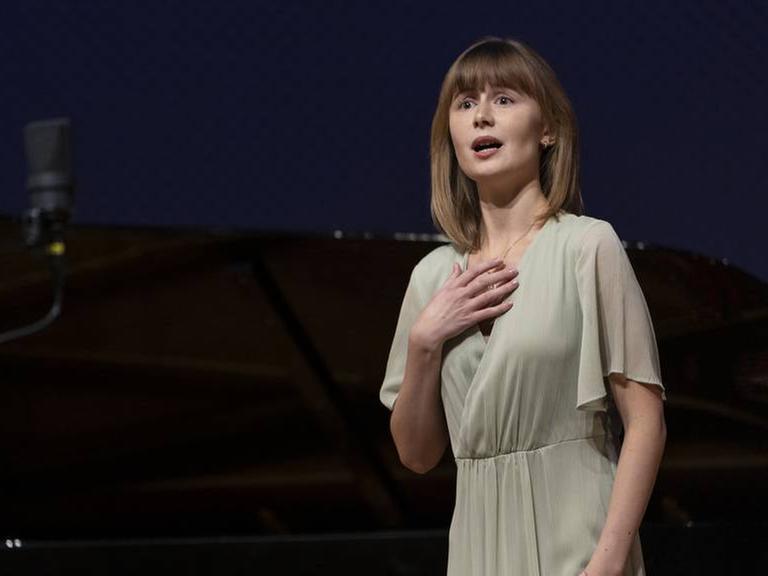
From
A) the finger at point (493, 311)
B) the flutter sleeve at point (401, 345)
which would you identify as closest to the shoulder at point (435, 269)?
the flutter sleeve at point (401, 345)

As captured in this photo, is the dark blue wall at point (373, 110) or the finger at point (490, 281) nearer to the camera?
the finger at point (490, 281)

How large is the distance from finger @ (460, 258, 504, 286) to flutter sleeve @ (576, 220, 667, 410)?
0.29 ft

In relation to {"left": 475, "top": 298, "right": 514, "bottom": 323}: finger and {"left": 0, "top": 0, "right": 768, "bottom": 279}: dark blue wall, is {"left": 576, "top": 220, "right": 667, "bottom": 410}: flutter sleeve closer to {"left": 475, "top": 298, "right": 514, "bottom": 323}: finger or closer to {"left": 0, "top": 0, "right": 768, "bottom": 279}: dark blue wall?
{"left": 475, "top": 298, "right": 514, "bottom": 323}: finger

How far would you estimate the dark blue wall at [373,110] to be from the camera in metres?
3.04

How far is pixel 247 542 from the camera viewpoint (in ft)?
8.42

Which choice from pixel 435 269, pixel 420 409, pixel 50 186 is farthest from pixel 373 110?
pixel 420 409

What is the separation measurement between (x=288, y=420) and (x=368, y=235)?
1.60ft

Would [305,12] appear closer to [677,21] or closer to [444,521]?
[677,21]

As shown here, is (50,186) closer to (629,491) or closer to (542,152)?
(542,152)

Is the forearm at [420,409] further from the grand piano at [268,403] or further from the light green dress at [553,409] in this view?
the grand piano at [268,403]

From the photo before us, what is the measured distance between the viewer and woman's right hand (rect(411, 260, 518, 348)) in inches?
51.4

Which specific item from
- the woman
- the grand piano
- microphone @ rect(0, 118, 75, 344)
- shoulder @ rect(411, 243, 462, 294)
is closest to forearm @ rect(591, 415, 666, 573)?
the woman

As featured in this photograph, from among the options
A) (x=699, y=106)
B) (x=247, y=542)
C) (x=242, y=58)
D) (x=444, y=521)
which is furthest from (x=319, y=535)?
(x=699, y=106)

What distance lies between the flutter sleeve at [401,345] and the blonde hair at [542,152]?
8cm
